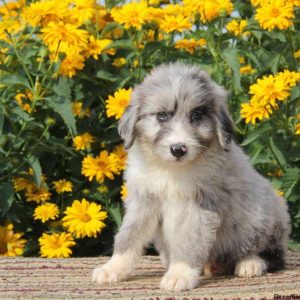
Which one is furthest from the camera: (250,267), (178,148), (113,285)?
(250,267)

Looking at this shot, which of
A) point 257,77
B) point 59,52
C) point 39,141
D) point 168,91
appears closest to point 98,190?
point 39,141

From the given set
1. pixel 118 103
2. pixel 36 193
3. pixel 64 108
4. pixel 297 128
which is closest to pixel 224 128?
pixel 297 128

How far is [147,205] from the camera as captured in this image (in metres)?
5.25

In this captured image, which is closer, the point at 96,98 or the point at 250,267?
the point at 250,267

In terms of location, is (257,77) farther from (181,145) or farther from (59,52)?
(181,145)

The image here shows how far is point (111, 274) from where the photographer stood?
5258 mm

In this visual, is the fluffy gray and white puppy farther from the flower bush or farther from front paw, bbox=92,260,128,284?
the flower bush

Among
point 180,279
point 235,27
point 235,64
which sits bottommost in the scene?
point 180,279

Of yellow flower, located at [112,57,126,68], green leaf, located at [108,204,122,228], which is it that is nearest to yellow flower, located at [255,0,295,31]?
yellow flower, located at [112,57,126,68]

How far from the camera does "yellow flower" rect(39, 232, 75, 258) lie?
684 cm

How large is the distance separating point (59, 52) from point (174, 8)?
42.5 inches

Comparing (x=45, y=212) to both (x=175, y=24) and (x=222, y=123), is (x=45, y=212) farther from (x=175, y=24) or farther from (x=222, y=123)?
(x=222, y=123)

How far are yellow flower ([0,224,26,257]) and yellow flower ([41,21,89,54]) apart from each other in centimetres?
147

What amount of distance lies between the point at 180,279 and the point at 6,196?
7.20 ft
